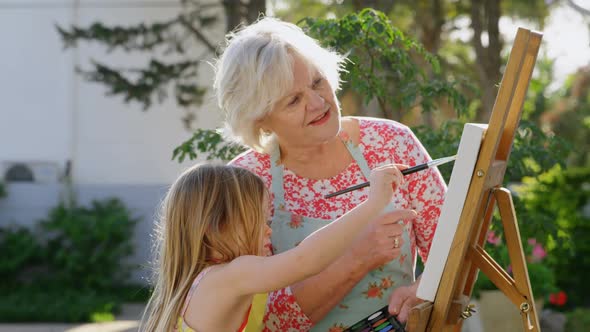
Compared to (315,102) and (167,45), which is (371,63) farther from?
(167,45)

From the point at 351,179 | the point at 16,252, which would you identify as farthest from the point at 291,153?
the point at 16,252

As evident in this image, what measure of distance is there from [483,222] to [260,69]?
29.9 inches

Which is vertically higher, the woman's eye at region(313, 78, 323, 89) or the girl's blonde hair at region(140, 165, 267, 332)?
the woman's eye at region(313, 78, 323, 89)

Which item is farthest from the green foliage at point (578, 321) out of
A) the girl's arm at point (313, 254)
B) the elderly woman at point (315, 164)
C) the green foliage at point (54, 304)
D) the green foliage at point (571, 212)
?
the girl's arm at point (313, 254)

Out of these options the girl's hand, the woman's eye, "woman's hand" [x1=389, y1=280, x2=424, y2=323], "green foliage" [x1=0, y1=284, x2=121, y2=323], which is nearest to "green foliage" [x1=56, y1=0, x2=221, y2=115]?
"green foliage" [x1=0, y1=284, x2=121, y2=323]

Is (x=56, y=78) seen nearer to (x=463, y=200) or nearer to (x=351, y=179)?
(x=351, y=179)

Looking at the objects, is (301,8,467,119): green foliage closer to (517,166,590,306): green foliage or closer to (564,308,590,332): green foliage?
(564,308,590,332): green foliage

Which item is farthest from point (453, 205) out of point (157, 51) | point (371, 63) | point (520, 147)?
point (157, 51)

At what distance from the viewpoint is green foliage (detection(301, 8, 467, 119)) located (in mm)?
3885

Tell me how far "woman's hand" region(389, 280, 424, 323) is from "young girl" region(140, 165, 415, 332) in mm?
133

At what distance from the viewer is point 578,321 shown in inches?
282

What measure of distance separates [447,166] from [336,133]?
4.42 ft

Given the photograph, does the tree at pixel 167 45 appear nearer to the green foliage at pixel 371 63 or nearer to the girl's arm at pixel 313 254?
the green foliage at pixel 371 63

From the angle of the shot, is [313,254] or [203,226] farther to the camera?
[203,226]
